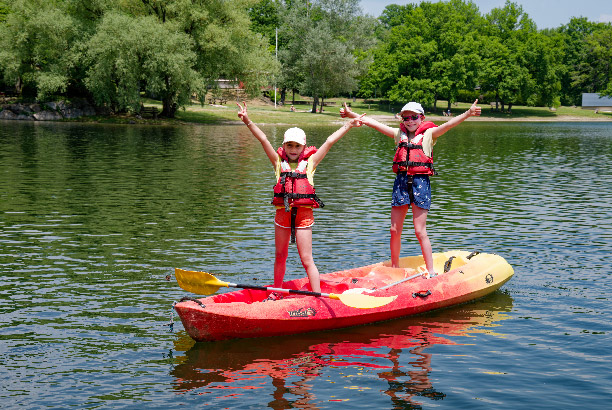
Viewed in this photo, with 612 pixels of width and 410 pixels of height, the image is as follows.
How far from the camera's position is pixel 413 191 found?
10117mm

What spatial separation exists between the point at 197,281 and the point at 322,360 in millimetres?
1847

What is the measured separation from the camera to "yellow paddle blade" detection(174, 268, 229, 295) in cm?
862

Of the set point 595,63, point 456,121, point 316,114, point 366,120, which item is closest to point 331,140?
point 366,120

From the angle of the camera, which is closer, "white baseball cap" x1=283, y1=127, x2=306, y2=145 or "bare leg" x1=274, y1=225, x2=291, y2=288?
"white baseball cap" x1=283, y1=127, x2=306, y2=145

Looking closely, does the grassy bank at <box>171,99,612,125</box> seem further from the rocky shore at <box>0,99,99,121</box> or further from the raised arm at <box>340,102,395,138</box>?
the raised arm at <box>340,102,395,138</box>

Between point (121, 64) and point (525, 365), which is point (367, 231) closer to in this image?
point (525, 365)

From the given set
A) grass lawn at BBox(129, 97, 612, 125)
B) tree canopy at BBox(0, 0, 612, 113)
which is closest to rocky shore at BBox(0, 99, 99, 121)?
tree canopy at BBox(0, 0, 612, 113)

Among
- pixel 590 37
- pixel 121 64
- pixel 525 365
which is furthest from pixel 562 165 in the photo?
pixel 590 37

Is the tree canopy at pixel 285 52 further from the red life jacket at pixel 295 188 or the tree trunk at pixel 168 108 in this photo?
the red life jacket at pixel 295 188

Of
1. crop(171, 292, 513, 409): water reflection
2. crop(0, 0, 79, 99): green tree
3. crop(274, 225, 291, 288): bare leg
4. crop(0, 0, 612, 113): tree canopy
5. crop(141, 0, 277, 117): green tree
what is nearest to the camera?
crop(171, 292, 513, 409): water reflection

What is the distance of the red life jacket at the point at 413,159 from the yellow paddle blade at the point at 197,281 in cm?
320

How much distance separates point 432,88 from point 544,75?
19.1 m

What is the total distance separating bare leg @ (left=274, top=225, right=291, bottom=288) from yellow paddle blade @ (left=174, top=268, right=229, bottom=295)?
3.10 ft

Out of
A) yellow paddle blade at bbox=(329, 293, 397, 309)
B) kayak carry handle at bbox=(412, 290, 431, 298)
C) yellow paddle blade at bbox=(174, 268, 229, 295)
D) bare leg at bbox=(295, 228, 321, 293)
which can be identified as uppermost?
bare leg at bbox=(295, 228, 321, 293)
